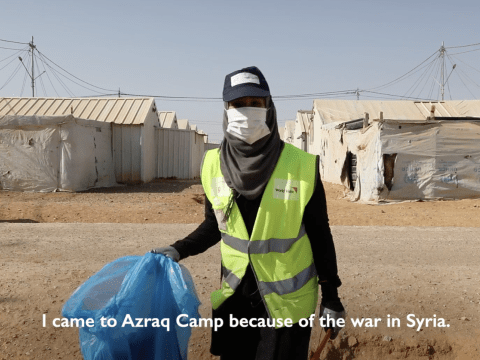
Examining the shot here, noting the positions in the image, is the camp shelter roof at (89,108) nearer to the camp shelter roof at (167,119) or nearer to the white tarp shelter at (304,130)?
the camp shelter roof at (167,119)

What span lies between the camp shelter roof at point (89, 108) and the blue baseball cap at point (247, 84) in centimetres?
1561

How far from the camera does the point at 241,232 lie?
178 centimetres

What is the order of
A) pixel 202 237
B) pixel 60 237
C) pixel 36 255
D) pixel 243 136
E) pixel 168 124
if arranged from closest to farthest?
pixel 243 136
pixel 202 237
pixel 36 255
pixel 60 237
pixel 168 124

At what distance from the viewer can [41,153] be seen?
43.0 ft

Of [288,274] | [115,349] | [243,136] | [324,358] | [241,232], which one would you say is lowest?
[324,358]

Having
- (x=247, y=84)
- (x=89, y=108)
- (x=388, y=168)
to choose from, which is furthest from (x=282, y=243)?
(x=89, y=108)

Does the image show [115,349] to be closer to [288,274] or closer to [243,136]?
[288,274]

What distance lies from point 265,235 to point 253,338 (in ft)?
1.49

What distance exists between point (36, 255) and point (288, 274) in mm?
4302

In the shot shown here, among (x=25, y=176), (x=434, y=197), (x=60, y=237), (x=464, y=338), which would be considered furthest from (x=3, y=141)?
(x=464, y=338)

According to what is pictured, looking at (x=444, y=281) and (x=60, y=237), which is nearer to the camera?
(x=444, y=281)

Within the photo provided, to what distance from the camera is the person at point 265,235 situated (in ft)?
5.69

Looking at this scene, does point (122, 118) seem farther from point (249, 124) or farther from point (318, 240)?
point (318, 240)

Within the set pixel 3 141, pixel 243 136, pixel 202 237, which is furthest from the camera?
pixel 3 141
